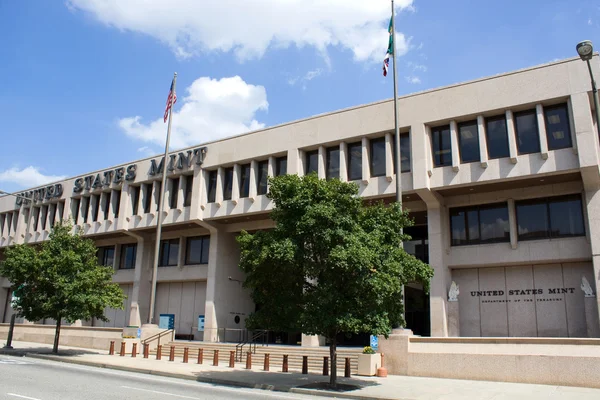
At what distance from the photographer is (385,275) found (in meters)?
17.2

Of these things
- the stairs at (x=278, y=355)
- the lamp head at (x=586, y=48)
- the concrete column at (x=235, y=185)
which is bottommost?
the stairs at (x=278, y=355)

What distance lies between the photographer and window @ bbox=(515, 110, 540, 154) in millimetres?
26172

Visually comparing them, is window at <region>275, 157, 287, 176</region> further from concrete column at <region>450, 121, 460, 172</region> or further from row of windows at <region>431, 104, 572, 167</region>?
concrete column at <region>450, 121, 460, 172</region>

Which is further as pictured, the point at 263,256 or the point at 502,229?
the point at 502,229

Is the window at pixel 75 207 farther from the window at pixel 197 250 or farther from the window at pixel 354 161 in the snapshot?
the window at pixel 354 161

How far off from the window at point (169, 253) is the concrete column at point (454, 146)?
23.8m

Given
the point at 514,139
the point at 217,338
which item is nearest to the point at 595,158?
the point at 514,139

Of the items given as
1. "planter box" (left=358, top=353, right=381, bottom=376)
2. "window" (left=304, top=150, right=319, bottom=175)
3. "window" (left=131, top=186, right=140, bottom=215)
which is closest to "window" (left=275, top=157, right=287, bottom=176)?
"window" (left=304, top=150, right=319, bottom=175)

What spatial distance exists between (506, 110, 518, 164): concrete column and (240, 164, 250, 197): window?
55.2ft

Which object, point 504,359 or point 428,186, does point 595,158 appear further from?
point 504,359

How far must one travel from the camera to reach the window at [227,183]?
119ft

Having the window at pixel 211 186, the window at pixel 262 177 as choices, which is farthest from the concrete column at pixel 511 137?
the window at pixel 211 186

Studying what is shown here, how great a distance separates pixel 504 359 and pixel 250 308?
23.6 metres

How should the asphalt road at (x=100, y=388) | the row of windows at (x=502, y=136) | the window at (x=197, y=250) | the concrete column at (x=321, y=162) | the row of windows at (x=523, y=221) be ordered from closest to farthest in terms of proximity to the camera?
the asphalt road at (x=100, y=388), the row of windows at (x=502, y=136), the row of windows at (x=523, y=221), the concrete column at (x=321, y=162), the window at (x=197, y=250)
